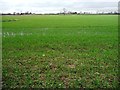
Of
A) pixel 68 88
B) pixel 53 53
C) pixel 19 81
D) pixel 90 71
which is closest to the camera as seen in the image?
pixel 68 88

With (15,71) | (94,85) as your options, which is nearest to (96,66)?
(94,85)

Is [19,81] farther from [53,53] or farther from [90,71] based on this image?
[53,53]

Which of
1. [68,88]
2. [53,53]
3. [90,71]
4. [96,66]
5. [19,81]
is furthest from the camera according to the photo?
[53,53]

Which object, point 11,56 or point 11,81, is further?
point 11,56

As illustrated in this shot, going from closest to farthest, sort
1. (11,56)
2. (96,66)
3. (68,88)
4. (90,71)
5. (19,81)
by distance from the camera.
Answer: (68,88) → (19,81) → (90,71) → (96,66) → (11,56)

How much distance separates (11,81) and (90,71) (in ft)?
11.2

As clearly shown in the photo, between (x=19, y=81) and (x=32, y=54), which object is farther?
(x=32, y=54)

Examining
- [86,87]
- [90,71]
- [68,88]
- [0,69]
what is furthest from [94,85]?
[0,69]

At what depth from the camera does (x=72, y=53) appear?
1582 centimetres

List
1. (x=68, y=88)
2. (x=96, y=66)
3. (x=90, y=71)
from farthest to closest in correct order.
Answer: (x=96, y=66), (x=90, y=71), (x=68, y=88)

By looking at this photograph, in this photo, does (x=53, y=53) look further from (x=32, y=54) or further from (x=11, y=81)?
(x=11, y=81)

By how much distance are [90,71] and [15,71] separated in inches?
128

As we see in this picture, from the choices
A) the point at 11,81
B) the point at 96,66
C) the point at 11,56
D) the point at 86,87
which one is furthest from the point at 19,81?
the point at 11,56

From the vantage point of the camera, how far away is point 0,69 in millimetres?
11727
